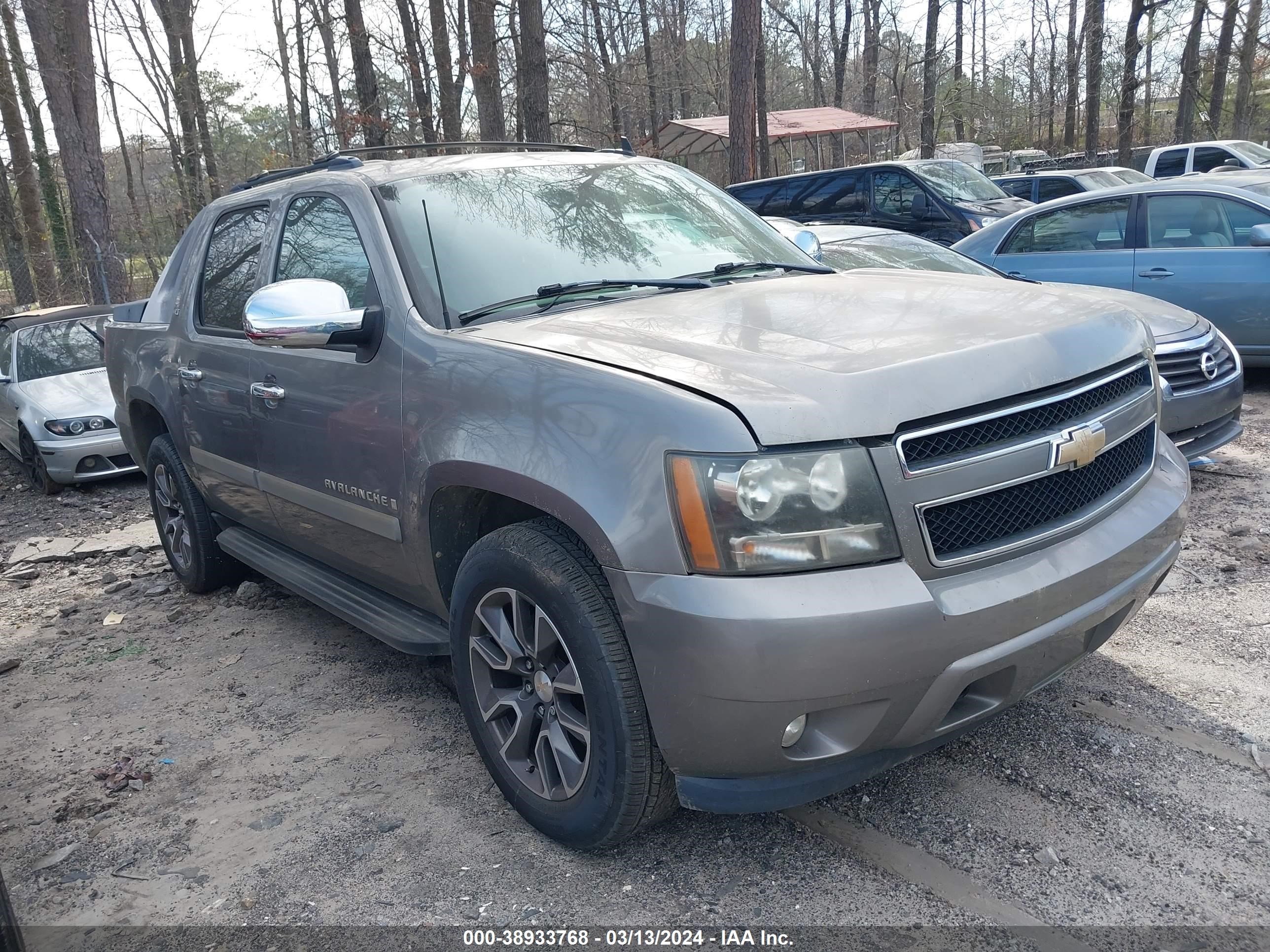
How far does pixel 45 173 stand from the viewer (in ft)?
71.2

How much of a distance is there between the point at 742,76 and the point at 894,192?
2729 mm

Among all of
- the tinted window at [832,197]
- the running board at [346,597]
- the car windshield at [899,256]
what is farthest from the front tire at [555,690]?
the tinted window at [832,197]

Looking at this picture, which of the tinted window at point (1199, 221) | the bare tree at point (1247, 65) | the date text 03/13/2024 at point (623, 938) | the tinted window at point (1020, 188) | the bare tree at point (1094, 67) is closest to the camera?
the date text 03/13/2024 at point (623, 938)

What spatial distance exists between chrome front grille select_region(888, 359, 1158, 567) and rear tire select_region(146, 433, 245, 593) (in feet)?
12.6

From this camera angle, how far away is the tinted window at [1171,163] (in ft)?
56.9

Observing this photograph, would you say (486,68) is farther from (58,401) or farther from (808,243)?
(808,243)

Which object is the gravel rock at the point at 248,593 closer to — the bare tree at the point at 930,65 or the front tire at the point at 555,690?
the front tire at the point at 555,690

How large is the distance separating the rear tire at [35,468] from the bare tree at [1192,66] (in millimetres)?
24648

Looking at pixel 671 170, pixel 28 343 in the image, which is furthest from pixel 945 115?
pixel 671 170

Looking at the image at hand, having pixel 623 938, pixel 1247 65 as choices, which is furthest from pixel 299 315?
pixel 1247 65

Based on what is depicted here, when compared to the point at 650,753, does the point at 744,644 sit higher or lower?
higher

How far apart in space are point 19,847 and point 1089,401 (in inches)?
134

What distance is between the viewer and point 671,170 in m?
4.23

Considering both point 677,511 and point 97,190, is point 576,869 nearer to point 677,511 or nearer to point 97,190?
point 677,511
